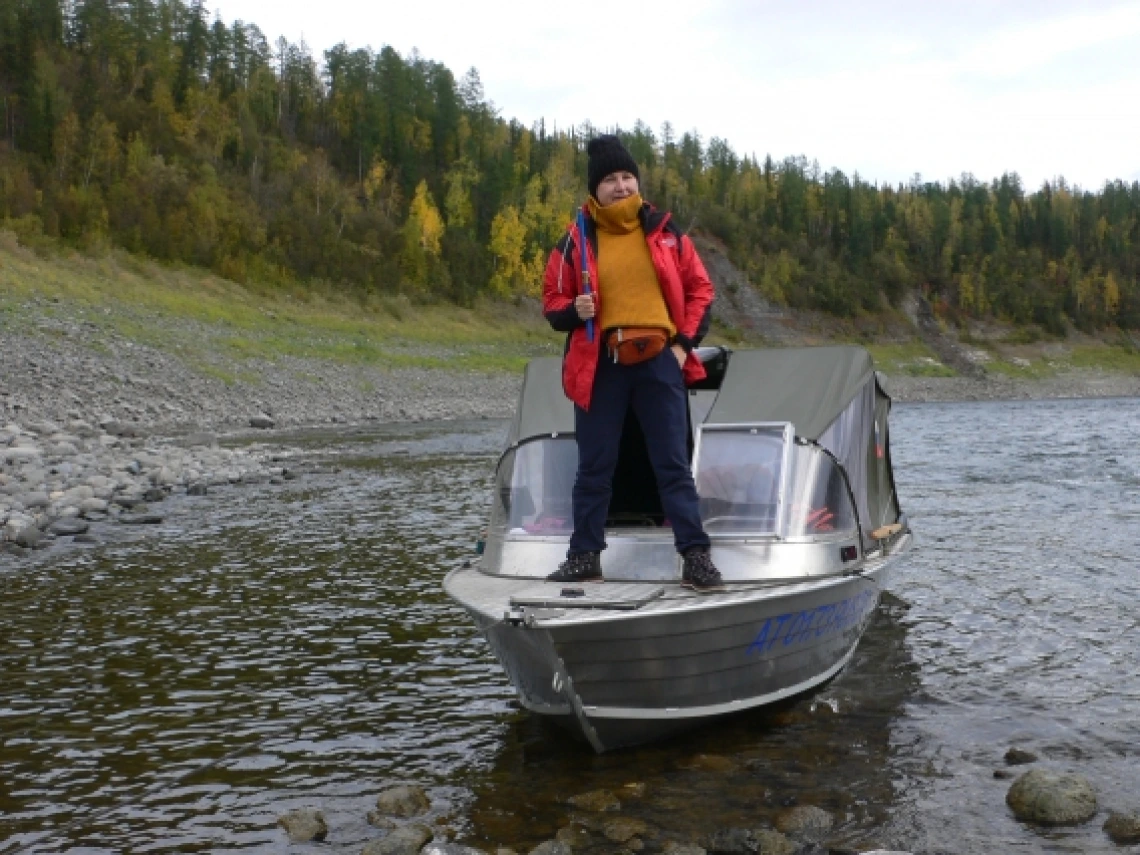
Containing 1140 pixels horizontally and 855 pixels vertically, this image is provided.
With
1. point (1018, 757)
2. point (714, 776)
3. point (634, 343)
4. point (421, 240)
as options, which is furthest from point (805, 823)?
point (421, 240)

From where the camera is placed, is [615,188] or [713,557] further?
[713,557]

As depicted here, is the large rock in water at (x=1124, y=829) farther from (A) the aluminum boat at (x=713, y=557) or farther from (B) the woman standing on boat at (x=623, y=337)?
(B) the woman standing on boat at (x=623, y=337)

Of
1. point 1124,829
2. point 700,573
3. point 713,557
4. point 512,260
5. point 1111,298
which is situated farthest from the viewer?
point 1111,298

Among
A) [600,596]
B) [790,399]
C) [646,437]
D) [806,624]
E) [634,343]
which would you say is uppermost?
[634,343]

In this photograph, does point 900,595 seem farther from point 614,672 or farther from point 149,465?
point 149,465

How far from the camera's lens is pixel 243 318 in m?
61.3

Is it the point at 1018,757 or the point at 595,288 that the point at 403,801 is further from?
the point at 1018,757

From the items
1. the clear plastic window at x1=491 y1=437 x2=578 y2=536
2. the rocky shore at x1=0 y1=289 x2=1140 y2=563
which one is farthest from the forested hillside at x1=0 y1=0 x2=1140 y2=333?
the clear plastic window at x1=491 y1=437 x2=578 y2=536

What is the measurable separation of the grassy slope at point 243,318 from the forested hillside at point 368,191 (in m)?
4.13

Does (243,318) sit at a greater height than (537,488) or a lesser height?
greater

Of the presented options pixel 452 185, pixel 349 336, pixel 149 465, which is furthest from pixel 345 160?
pixel 149 465

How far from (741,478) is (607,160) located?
8.94 feet

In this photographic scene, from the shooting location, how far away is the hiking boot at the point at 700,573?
7328mm

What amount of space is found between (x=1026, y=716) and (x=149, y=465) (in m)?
20.8
